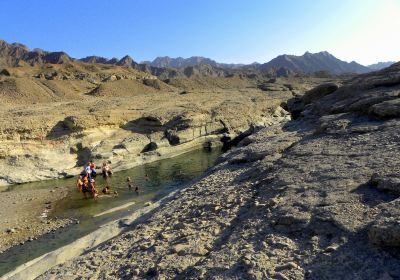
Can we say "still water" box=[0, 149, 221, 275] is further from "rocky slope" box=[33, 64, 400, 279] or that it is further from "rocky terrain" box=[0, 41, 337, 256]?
"rocky slope" box=[33, 64, 400, 279]

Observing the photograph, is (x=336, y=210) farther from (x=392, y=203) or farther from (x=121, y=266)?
(x=121, y=266)

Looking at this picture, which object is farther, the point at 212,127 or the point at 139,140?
the point at 212,127

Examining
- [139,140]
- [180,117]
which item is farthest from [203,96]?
[139,140]

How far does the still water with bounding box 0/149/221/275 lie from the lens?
16.0 metres

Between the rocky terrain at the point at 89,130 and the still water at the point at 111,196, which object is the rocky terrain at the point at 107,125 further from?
the still water at the point at 111,196

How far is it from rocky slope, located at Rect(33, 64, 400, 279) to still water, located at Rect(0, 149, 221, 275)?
4.66 metres

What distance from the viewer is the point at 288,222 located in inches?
377

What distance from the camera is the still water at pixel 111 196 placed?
16.0 metres

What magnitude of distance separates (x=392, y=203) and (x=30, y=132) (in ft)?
93.8

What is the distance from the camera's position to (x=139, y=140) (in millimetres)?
35312

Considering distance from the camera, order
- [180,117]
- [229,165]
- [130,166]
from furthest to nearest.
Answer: [180,117] → [130,166] → [229,165]

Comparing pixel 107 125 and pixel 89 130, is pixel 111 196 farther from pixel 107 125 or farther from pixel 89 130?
pixel 107 125

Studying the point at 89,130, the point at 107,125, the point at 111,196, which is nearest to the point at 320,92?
the point at 111,196

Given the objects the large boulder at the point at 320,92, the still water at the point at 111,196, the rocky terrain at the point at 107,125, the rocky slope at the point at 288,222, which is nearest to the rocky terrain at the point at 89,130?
Answer: the rocky terrain at the point at 107,125
